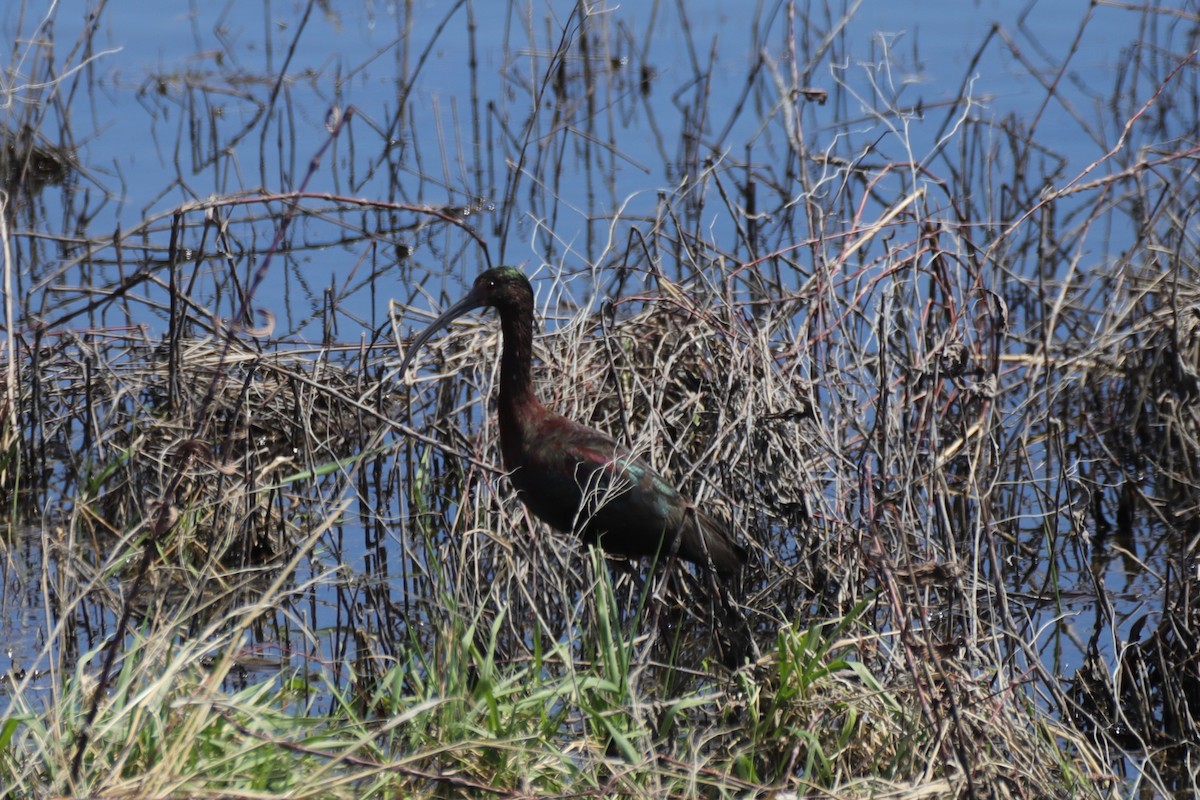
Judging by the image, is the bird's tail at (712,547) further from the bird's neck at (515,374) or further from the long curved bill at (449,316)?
the long curved bill at (449,316)

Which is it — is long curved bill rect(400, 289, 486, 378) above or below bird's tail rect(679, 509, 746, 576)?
above

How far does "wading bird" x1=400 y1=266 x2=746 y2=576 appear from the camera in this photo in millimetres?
4273

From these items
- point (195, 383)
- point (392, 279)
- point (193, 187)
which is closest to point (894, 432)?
point (195, 383)

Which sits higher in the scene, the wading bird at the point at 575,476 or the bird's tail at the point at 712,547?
the wading bird at the point at 575,476

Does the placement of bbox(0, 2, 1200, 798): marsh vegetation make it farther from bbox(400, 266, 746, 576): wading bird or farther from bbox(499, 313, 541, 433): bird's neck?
bbox(499, 313, 541, 433): bird's neck

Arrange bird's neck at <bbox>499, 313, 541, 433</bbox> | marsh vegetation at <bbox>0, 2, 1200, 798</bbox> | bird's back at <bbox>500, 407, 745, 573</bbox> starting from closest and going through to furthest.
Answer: marsh vegetation at <bbox>0, 2, 1200, 798</bbox>, bird's back at <bbox>500, 407, 745, 573</bbox>, bird's neck at <bbox>499, 313, 541, 433</bbox>

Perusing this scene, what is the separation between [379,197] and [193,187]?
936 mm

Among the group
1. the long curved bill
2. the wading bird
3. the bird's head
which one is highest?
the bird's head

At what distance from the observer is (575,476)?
428 centimetres

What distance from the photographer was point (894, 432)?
4242mm

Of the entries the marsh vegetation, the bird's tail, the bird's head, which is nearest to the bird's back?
the bird's tail

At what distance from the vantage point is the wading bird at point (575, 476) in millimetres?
4273

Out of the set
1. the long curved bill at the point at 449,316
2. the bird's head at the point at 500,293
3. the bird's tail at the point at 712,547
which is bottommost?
the bird's tail at the point at 712,547

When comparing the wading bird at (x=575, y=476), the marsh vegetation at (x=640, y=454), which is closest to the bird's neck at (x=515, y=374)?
the wading bird at (x=575, y=476)
